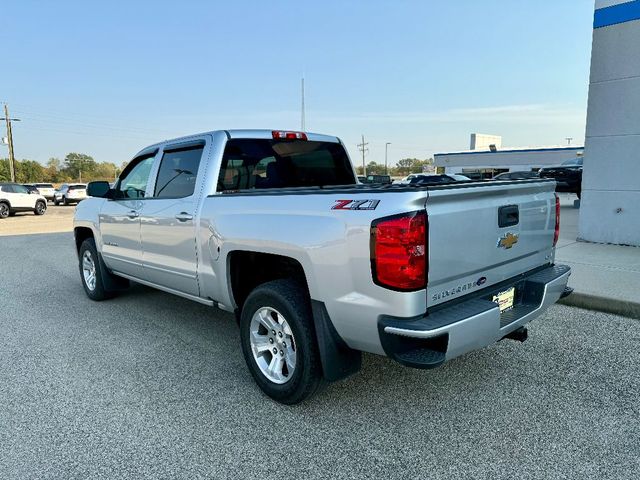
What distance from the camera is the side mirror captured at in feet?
17.5

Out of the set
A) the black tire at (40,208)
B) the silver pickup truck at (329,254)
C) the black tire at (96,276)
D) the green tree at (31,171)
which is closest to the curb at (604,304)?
the silver pickup truck at (329,254)

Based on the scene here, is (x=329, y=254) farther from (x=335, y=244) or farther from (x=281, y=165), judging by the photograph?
(x=281, y=165)

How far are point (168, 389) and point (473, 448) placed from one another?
2.16 meters

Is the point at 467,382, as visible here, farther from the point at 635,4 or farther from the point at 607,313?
the point at 635,4

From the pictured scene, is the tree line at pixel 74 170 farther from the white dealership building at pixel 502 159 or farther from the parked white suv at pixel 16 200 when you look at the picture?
the parked white suv at pixel 16 200

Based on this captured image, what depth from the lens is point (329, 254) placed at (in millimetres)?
2791

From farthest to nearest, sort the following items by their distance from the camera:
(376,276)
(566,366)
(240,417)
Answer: (566,366) → (240,417) → (376,276)

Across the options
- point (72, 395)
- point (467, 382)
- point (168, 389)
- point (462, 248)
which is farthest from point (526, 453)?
point (72, 395)

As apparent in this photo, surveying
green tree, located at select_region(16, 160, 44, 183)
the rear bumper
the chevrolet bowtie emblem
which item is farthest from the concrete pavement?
green tree, located at select_region(16, 160, 44, 183)

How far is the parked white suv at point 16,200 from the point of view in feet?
75.7

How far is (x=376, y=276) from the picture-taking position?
8.50ft

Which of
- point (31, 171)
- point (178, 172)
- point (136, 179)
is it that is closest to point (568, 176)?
point (136, 179)

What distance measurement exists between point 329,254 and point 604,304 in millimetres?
3901

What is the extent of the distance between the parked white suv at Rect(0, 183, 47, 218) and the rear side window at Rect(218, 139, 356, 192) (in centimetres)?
2378
